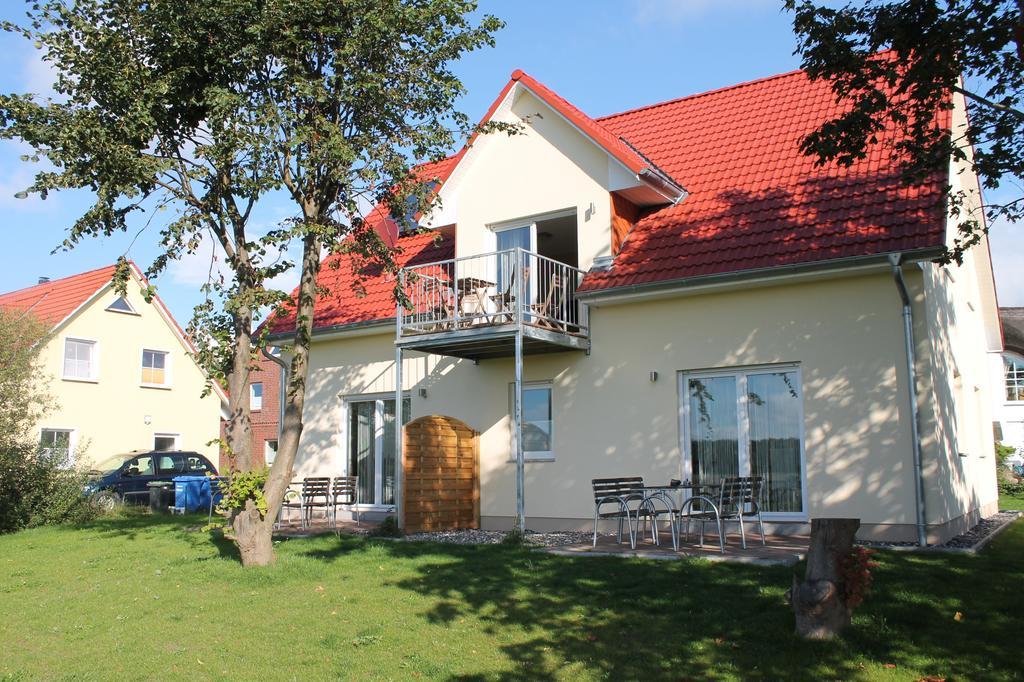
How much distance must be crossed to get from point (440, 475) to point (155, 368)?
905 inches

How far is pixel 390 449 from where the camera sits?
1519 centimetres

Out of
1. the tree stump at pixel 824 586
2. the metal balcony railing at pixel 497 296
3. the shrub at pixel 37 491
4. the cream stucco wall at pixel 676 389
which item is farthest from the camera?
the shrub at pixel 37 491

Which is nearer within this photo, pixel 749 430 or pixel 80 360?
pixel 749 430

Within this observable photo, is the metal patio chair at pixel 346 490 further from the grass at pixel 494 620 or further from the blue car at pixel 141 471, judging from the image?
the blue car at pixel 141 471

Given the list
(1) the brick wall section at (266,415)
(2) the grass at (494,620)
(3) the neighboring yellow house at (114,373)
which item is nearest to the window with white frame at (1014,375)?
(2) the grass at (494,620)

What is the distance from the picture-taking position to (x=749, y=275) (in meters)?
11.1

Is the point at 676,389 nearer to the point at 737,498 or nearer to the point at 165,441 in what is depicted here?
the point at 737,498

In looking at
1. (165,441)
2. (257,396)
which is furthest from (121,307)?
(257,396)

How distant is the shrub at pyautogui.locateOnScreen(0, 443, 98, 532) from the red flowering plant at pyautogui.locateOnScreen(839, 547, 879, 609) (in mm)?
14224

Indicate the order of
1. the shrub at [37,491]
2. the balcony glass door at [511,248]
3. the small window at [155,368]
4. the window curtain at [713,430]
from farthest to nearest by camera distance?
the small window at [155,368] < the shrub at [37,491] < the balcony glass door at [511,248] < the window curtain at [713,430]

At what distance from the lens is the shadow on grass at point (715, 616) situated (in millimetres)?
5824

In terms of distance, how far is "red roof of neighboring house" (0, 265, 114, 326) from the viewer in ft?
97.6

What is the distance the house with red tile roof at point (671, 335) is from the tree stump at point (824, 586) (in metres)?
4.14

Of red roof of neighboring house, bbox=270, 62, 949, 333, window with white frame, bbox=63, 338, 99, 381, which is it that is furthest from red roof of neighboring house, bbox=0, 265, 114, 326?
red roof of neighboring house, bbox=270, 62, 949, 333
